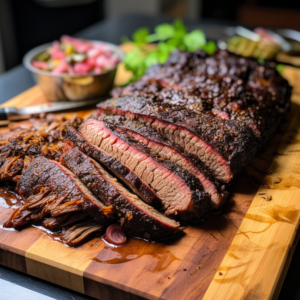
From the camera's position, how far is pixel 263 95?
4059mm

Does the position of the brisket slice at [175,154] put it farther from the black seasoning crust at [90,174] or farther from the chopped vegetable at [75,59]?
the chopped vegetable at [75,59]

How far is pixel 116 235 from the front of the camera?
2.77 metres

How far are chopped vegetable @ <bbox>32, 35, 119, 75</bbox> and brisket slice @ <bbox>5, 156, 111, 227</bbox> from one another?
211cm

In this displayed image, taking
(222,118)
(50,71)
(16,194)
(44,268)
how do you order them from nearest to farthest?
1. (44,268)
2. (16,194)
3. (222,118)
4. (50,71)

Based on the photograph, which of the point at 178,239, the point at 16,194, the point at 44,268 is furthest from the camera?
the point at 16,194

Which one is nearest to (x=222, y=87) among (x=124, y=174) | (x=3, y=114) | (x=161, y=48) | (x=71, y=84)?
(x=124, y=174)

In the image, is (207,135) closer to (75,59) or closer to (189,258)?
(189,258)

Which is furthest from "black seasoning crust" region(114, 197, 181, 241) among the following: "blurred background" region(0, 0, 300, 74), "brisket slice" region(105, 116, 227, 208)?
"blurred background" region(0, 0, 300, 74)

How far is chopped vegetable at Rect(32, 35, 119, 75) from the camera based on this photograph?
4809mm

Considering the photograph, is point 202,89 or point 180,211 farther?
point 202,89

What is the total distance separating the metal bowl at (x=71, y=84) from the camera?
4641 millimetres

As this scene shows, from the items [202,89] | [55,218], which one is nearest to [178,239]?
[55,218]

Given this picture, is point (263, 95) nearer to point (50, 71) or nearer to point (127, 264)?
point (127, 264)

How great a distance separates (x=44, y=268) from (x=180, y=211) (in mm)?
1134
